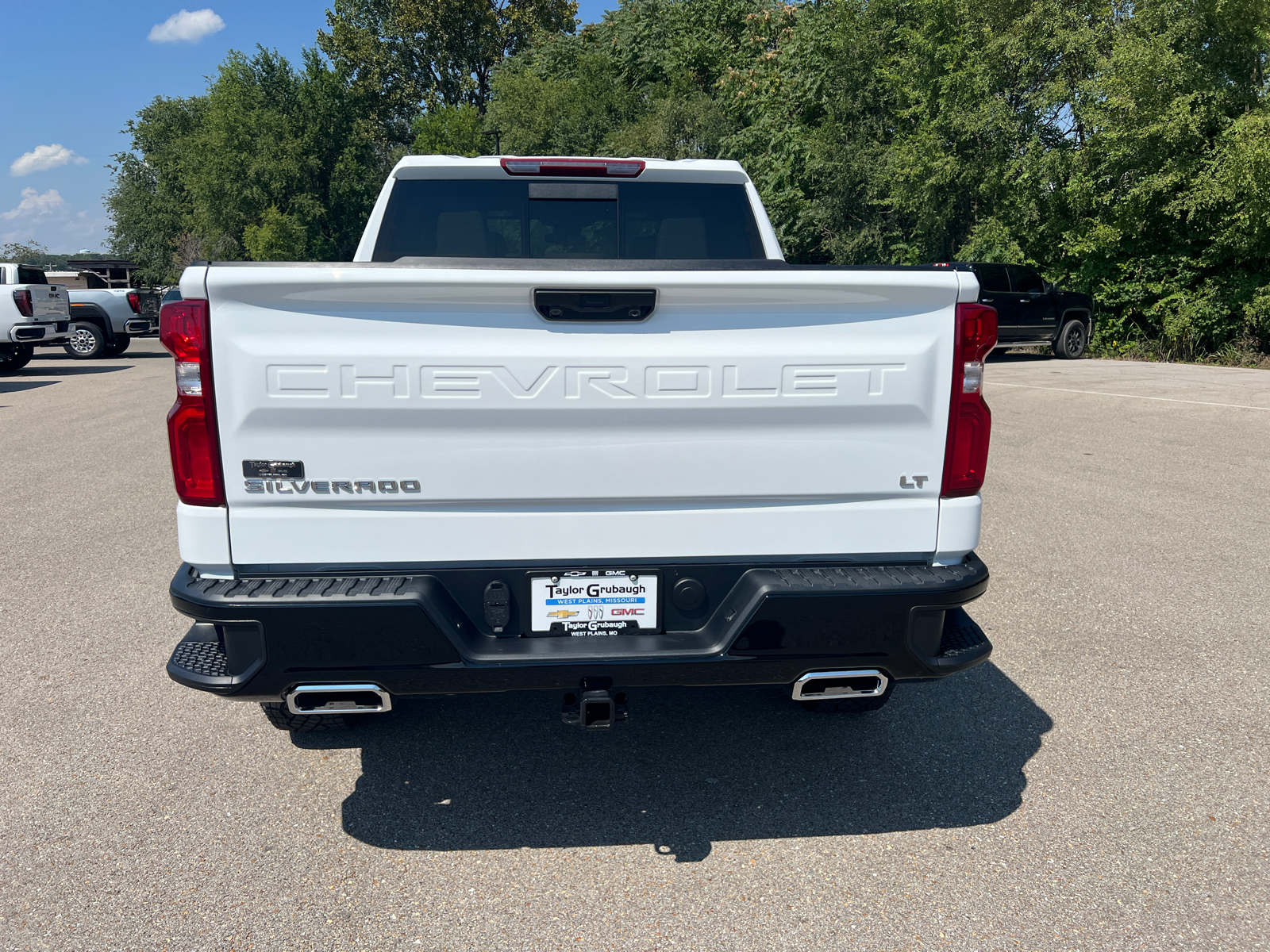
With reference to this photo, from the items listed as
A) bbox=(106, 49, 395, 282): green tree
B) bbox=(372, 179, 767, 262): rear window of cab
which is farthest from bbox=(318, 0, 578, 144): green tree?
bbox=(372, 179, 767, 262): rear window of cab

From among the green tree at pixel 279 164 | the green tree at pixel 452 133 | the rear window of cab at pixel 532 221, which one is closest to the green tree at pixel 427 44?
the green tree at pixel 279 164

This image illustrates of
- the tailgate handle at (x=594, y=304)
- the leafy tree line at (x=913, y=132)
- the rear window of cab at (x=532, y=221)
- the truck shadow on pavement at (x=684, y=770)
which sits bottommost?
the truck shadow on pavement at (x=684, y=770)

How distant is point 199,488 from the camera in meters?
2.56

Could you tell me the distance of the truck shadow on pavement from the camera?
3086mm

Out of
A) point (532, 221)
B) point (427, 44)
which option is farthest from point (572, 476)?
point (427, 44)

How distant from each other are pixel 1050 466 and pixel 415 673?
8.16 metres

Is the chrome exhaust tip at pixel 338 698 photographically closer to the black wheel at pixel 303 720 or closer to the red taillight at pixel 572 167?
the black wheel at pixel 303 720

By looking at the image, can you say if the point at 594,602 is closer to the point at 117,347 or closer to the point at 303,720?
the point at 303,720

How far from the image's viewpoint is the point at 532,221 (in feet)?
13.4

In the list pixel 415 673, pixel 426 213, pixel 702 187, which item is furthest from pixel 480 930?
pixel 702 187

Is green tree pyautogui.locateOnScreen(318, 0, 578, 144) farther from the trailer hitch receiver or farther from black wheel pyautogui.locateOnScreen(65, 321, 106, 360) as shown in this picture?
the trailer hitch receiver

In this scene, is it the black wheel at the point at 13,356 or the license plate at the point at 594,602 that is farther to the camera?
the black wheel at the point at 13,356

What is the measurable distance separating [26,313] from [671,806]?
19.8 meters

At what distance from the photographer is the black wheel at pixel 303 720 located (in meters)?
3.49
